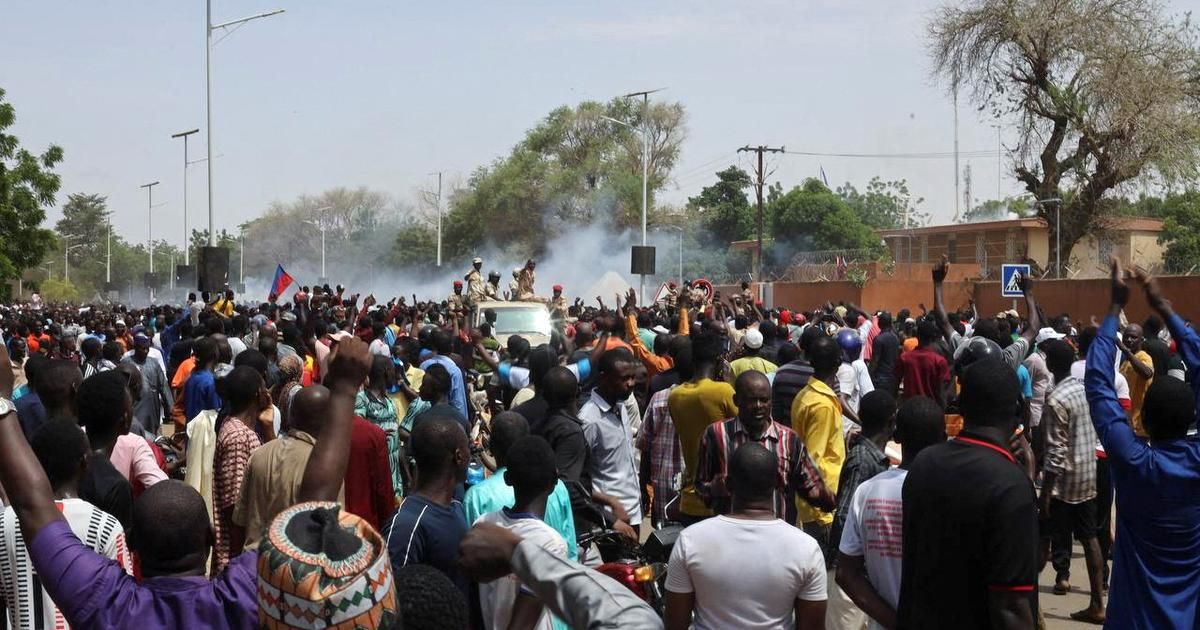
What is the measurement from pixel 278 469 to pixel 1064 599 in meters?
5.80

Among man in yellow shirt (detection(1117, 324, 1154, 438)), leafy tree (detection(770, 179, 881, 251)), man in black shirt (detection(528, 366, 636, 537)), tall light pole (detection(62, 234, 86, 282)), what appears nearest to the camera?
man in black shirt (detection(528, 366, 636, 537))

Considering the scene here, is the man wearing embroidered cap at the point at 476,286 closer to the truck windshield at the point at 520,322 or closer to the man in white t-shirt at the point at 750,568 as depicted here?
the truck windshield at the point at 520,322

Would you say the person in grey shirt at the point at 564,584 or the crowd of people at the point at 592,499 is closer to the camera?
the person in grey shirt at the point at 564,584

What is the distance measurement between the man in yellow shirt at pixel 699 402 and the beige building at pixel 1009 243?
3708cm

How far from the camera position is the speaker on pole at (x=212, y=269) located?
2250 centimetres

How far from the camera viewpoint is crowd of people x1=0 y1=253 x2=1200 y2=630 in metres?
2.94

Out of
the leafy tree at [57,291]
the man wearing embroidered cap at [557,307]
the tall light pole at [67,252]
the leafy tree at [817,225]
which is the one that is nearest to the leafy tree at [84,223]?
the tall light pole at [67,252]

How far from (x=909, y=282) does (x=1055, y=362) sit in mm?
33640

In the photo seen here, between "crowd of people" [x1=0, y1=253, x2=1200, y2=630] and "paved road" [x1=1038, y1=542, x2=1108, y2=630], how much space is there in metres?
0.09

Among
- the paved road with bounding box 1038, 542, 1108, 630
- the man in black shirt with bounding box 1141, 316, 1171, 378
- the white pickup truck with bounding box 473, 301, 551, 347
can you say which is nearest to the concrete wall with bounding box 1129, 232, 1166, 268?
the white pickup truck with bounding box 473, 301, 551, 347

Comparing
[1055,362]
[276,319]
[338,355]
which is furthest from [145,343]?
[338,355]

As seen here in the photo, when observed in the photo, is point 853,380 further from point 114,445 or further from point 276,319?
point 276,319

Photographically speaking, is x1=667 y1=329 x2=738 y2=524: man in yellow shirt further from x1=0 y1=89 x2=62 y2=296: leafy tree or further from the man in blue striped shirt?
x1=0 y1=89 x2=62 y2=296: leafy tree

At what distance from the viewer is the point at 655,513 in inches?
314
